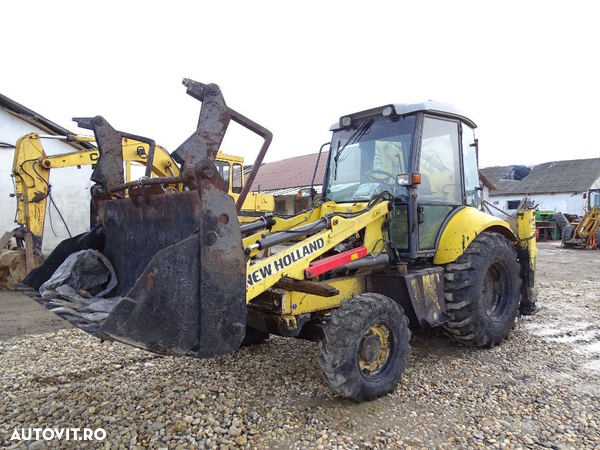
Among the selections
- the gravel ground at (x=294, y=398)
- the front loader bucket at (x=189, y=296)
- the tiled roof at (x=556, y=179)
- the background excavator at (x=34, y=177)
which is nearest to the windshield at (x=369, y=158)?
the gravel ground at (x=294, y=398)

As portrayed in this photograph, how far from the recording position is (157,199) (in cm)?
357

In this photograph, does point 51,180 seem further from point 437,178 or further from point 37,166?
point 437,178

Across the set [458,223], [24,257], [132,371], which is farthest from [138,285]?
[24,257]

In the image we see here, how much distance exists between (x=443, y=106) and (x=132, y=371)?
4.14 m

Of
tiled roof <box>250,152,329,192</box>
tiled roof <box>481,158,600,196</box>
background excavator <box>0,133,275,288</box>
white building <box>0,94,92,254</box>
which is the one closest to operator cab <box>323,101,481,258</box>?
background excavator <box>0,133,275,288</box>

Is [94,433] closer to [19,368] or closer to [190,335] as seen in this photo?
[190,335]

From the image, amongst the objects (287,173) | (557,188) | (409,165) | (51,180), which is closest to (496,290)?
(409,165)

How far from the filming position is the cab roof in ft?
15.6

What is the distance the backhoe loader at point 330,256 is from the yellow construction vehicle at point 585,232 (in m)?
15.8

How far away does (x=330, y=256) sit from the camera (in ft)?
14.1

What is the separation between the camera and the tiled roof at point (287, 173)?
77.5 ft

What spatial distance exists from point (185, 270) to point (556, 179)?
35.6 meters

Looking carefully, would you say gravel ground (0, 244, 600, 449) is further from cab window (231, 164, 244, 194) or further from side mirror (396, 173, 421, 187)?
cab window (231, 164, 244, 194)

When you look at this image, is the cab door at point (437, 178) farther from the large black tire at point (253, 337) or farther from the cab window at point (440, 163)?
the large black tire at point (253, 337)
